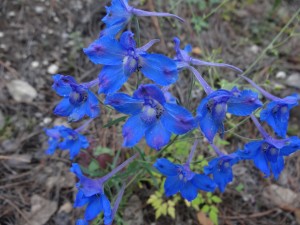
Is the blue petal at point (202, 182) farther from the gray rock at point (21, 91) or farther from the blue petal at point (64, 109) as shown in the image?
the gray rock at point (21, 91)

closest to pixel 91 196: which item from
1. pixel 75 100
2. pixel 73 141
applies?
pixel 75 100

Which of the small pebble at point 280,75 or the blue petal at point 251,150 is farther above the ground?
the blue petal at point 251,150

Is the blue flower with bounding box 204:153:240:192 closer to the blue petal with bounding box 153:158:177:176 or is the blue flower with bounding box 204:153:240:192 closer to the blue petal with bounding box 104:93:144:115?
the blue petal with bounding box 153:158:177:176

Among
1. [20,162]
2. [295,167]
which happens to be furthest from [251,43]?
[20,162]

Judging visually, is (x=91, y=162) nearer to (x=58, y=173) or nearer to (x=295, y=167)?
(x=58, y=173)

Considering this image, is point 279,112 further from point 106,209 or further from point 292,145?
point 106,209

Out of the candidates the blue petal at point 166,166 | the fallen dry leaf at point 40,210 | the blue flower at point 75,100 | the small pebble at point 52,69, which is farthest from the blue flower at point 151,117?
the small pebble at point 52,69

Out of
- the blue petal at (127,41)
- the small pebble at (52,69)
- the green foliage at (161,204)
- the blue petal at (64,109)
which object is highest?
the blue petal at (127,41)
